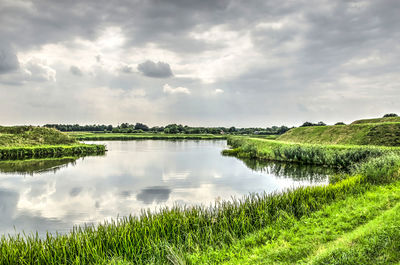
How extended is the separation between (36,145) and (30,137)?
3.45 metres

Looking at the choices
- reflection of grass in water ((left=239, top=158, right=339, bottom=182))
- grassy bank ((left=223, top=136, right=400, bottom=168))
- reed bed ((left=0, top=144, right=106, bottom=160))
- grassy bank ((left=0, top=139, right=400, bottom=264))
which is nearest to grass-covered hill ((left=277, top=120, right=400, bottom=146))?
grassy bank ((left=223, top=136, right=400, bottom=168))

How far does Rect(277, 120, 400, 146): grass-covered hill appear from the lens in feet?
104

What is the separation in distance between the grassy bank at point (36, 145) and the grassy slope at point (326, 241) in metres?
36.6

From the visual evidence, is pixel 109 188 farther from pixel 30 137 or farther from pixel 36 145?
pixel 30 137

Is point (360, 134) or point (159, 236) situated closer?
point (159, 236)

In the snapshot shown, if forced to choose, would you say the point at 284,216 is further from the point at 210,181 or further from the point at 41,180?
the point at 41,180

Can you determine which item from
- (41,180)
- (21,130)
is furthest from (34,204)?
(21,130)

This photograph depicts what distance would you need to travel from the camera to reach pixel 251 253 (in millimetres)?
6047

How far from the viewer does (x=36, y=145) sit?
4022 cm

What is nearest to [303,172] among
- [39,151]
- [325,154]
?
[325,154]

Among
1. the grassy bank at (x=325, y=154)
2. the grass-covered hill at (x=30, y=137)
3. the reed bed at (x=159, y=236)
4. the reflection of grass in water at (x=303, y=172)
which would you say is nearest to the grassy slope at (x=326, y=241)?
the reed bed at (x=159, y=236)

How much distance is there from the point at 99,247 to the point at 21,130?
47.8m

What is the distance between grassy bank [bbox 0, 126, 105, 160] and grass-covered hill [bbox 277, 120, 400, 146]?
130 feet

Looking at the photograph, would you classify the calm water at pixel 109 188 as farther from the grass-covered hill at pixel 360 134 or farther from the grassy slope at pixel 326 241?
the grass-covered hill at pixel 360 134
